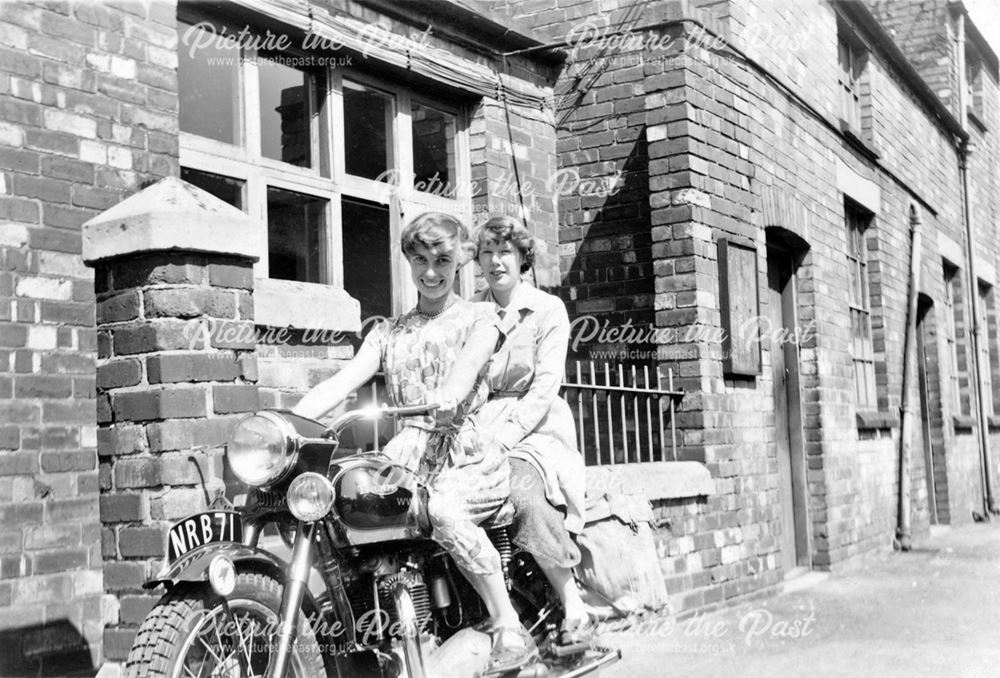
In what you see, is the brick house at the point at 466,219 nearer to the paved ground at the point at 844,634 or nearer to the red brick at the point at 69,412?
the red brick at the point at 69,412

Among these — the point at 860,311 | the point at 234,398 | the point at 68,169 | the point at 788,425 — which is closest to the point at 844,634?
the point at 788,425

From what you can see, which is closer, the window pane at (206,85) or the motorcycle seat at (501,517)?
the motorcycle seat at (501,517)

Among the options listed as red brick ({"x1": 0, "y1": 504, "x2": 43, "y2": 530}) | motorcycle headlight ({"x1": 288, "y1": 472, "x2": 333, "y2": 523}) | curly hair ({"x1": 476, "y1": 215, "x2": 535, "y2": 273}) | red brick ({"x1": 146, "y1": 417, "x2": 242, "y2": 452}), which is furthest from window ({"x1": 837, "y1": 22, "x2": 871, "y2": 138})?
motorcycle headlight ({"x1": 288, "y1": 472, "x2": 333, "y2": 523})

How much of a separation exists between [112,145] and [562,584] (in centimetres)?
282

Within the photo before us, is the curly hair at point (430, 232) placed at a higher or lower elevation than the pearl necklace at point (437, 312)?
higher

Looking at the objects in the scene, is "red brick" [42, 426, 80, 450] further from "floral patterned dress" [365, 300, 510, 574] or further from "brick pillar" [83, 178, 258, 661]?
"floral patterned dress" [365, 300, 510, 574]

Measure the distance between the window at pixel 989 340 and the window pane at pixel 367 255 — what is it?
44.9 ft

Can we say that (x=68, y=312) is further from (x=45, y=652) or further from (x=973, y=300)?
(x=973, y=300)

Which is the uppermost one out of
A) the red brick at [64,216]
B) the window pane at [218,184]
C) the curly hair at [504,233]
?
the window pane at [218,184]

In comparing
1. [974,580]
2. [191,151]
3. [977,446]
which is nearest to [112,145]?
[191,151]

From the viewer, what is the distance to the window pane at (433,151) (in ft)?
24.8

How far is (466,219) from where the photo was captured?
7.79m

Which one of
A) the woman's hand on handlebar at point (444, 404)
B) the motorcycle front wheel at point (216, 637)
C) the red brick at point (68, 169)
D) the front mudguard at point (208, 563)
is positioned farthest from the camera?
the red brick at point (68, 169)

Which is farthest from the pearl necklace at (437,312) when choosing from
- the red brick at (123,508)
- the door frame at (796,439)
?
the door frame at (796,439)
